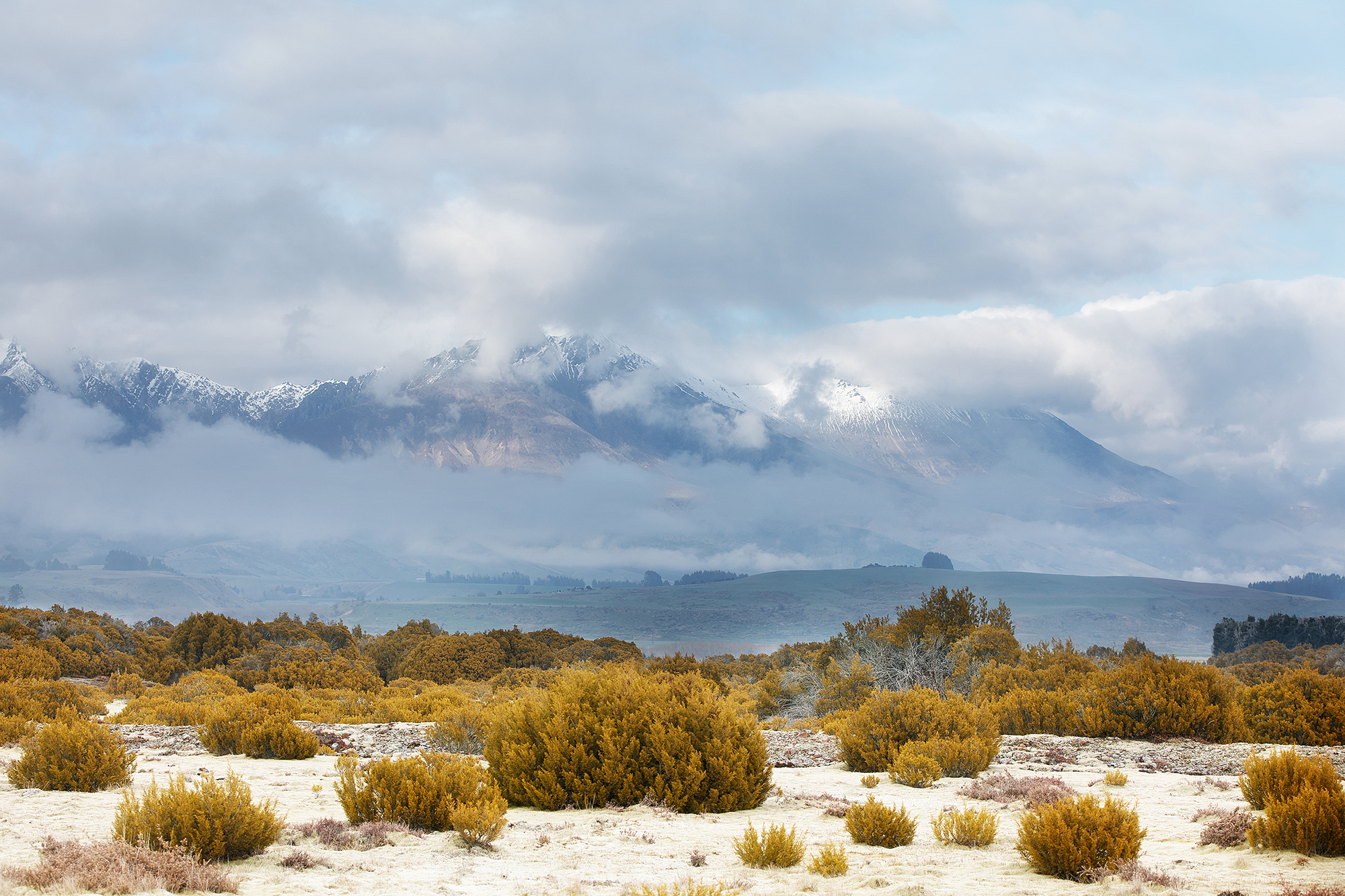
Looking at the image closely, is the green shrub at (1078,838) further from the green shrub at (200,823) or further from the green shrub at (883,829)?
the green shrub at (200,823)

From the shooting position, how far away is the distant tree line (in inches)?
3120

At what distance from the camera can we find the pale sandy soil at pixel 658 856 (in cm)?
730

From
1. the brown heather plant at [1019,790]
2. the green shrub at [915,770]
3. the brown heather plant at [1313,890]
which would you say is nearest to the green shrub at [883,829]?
the brown heather plant at [1019,790]

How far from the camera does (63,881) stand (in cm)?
645

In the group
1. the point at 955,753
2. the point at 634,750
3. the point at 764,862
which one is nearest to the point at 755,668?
the point at 955,753

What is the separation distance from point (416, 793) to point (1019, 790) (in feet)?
25.3

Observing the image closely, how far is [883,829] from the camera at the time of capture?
359 inches

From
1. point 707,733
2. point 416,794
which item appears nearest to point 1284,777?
point 707,733

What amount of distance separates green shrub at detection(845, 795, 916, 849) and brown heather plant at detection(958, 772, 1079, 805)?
2.47 metres

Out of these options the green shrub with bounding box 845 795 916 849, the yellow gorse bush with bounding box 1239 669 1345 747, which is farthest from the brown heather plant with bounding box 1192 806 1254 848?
the yellow gorse bush with bounding box 1239 669 1345 747

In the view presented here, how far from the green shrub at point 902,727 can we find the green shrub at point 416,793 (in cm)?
805

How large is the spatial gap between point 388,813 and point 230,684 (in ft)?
73.4

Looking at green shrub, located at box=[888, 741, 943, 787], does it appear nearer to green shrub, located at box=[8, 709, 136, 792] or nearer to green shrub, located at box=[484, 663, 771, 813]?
green shrub, located at box=[484, 663, 771, 813]

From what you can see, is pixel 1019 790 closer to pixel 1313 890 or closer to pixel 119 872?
pixel 1313 890
